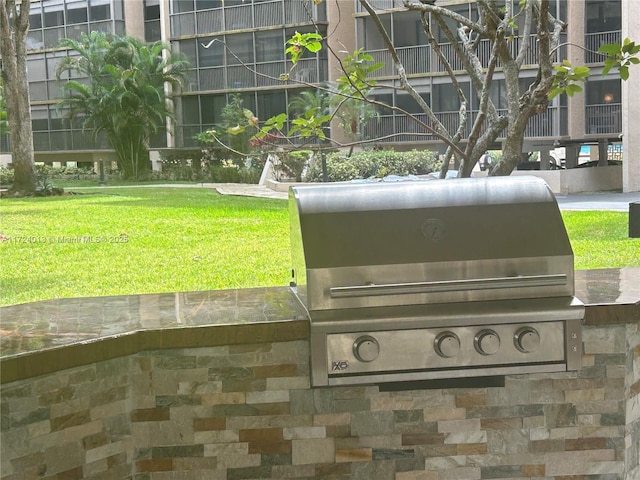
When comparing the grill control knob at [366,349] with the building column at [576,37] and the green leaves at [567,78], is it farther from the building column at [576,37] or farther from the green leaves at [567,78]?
the building column at [576,37]

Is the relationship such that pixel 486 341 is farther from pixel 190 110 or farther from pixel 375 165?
pixel 190 110

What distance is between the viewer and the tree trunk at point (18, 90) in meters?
2.82

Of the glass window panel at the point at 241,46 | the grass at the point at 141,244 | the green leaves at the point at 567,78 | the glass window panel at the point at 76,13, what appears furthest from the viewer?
the glass window panel at the point at 241,46

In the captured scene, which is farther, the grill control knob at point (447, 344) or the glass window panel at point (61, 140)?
the glass window panel at point (61, 140)

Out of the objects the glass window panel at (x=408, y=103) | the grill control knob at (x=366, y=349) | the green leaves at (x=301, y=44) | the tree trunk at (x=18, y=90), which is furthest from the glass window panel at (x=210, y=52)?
the grill control knob at (x=366, y=349)

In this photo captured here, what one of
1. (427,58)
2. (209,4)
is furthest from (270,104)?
(427,58)

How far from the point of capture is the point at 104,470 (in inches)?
86.8

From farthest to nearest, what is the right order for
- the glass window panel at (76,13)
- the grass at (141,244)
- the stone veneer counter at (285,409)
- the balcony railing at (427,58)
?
the balcony railing at (427,58)
the glass window panel at (76,13)
the grass at (141,244)
the stone veneer counter at (285,409)

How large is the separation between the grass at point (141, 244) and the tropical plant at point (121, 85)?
23 centimetres

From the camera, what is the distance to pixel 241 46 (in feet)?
10.2

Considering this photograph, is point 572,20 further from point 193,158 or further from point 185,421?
point 185,421

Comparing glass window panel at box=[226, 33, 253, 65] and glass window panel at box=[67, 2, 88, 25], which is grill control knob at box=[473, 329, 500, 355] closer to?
glass window panel at box=[226, 33, 253, 65]

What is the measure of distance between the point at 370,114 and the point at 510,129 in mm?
526

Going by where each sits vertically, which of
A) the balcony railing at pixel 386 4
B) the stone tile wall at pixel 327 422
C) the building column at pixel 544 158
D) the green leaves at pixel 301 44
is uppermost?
the balcony railing at pixel 386 4
